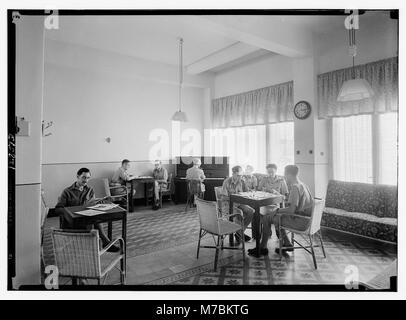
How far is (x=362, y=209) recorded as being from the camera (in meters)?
3.87

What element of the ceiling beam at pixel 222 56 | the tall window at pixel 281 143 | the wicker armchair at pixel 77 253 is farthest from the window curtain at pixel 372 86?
the wicker armchair at pixel 77 253

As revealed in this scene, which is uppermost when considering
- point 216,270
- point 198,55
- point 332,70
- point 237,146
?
point 198,55

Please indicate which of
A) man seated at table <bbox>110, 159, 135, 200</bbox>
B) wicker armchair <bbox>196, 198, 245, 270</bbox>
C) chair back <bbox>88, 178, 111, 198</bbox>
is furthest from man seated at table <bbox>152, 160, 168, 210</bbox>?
wicker armchair <bbox>196, 198, 245, 270</bbox>

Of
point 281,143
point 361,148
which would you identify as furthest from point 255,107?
point 361,148

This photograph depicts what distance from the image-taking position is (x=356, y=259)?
10.4ft

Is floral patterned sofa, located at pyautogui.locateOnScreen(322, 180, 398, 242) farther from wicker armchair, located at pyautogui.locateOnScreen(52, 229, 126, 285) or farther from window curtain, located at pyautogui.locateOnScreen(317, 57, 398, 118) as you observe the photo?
wicker armchair, located at pyautogui.locateOnScreen(52, 229, 126, 285)

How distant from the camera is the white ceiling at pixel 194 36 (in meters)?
3.50

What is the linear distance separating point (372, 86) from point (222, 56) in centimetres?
320

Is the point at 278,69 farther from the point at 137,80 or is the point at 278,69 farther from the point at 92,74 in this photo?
the point at 92,74

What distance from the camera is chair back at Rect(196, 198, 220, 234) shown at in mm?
2938

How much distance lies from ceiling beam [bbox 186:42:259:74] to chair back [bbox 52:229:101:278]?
4870mm

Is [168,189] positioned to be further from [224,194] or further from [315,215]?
[315,215]
